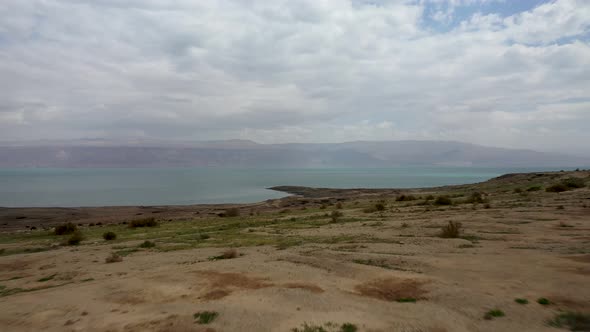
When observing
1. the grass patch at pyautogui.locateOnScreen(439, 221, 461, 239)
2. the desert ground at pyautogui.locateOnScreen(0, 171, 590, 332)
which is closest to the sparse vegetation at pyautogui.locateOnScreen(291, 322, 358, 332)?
the desert ground at pyautogui.locateOnScreen(0, 171, 590, 332)

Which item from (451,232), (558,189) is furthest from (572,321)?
(558,189)

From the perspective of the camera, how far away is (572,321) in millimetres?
7270

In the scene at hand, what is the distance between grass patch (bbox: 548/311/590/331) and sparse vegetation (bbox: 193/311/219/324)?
22.1ft

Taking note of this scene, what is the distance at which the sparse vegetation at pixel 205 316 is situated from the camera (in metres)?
7.74

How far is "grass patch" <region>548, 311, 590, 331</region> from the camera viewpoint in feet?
23.2

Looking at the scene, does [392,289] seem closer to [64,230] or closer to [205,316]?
[205,316]

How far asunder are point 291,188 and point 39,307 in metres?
88.7

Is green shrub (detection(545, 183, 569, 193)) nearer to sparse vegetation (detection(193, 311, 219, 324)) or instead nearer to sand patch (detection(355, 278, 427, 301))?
sand patch (detection(355, 278, 427, 301))

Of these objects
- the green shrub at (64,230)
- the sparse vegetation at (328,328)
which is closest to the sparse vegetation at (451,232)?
the sparse vegetation at (328,328)

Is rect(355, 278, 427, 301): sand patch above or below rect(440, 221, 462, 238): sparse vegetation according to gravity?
below

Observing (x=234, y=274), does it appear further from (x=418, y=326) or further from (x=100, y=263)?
(x=100, y=263)

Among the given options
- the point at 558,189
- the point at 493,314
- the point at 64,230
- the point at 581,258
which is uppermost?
the point at 558,189

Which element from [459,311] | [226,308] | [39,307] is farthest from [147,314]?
[459,311]

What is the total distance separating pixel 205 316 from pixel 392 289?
471cm
